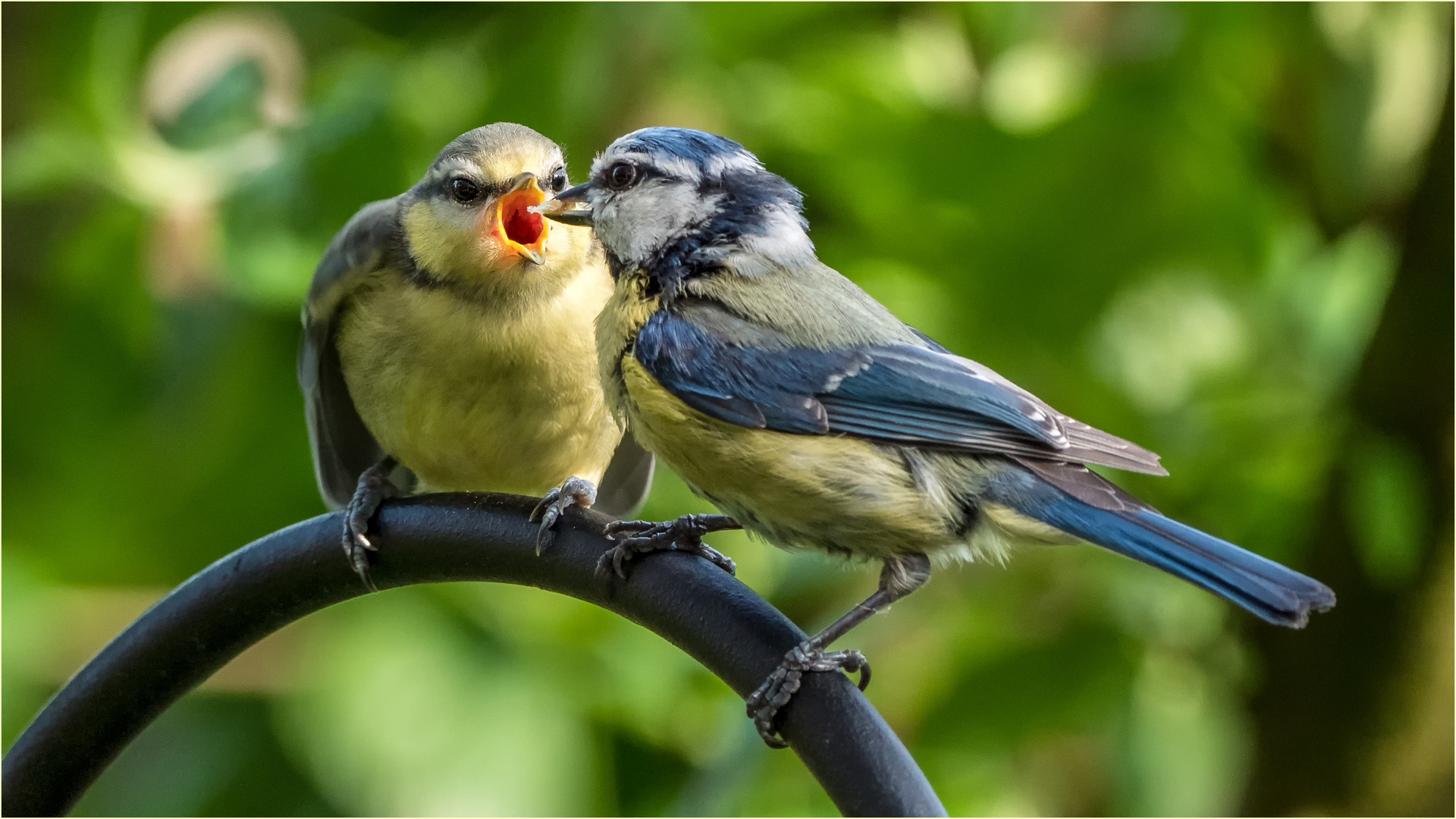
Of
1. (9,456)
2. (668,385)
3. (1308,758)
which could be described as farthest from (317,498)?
(1308,758)

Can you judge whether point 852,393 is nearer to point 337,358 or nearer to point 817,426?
point 817,426

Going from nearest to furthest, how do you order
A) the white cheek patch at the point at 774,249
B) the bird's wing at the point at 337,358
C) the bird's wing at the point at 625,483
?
the white cheek patch at the point at 774,249
the bird's wing at the point at 337,358
the bird's wing at the point at 625,483

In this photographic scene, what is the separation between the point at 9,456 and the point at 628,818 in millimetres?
1534

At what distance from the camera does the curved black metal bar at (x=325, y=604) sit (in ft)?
4.67

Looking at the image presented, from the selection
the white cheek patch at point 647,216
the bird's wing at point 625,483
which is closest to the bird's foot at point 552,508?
the white cheek patch at point 647,216

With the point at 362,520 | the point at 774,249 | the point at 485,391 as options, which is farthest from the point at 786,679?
the point at 485,391

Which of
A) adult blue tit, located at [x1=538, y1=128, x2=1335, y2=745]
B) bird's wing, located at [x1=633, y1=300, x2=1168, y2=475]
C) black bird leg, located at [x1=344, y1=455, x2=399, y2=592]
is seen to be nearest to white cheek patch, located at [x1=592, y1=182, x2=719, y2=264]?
adult blue tit, located at [x1=538, y1=128, x2=1335, y2=745]

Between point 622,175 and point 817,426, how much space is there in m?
0.42

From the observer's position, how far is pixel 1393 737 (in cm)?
250

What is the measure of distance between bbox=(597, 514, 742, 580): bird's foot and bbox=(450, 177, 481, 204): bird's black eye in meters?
0.63

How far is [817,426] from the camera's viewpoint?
4.97 ft

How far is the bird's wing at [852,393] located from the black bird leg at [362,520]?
1.40 ft

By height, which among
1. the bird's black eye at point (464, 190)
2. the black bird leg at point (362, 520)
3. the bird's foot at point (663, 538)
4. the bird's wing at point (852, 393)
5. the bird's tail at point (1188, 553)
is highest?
the bird's black eye at point (464, 190)

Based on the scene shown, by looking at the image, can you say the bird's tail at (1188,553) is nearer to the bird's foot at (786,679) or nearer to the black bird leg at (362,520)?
the bird's foot at (786,679)
